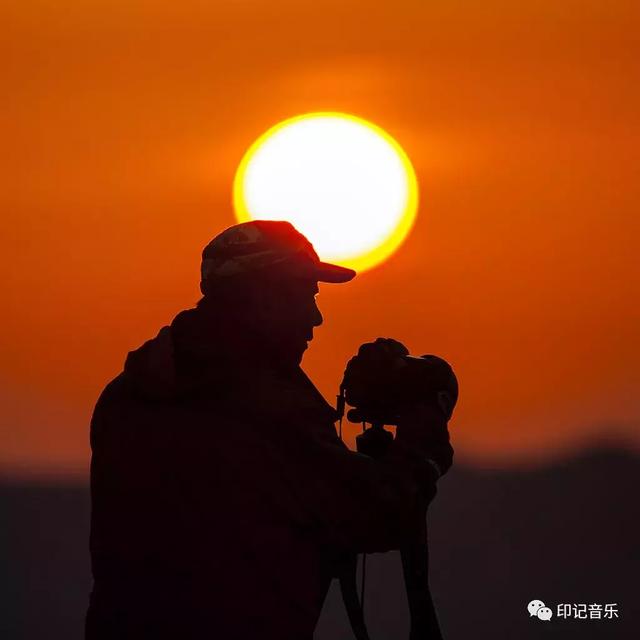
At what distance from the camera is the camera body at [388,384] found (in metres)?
8.28

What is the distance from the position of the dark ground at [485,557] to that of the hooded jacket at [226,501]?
51.5m

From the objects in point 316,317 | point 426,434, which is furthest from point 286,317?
point 426,434

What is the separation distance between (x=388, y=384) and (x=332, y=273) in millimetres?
504

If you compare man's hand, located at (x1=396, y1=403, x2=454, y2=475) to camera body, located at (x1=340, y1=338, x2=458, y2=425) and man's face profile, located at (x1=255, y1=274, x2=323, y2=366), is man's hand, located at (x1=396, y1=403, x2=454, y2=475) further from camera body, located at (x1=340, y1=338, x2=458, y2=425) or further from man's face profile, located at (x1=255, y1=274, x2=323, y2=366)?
man's face profile, located at (x1=255, y1=274, x2=323, y2=366)

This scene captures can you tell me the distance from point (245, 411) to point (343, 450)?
1.32 ft

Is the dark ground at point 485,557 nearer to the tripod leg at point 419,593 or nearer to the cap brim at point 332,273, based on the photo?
the tripod leg at point 419,593

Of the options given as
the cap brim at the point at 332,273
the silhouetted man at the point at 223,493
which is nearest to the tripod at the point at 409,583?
the silhouetted man at the point at 223,493

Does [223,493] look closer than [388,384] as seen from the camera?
Yes

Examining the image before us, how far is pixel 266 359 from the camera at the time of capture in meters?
8.03

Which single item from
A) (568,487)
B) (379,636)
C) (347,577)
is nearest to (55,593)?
(379,636)

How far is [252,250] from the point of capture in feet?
26.2

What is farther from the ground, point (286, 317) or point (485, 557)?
point (286, 317)

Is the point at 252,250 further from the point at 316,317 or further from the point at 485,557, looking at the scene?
the point at 485,557

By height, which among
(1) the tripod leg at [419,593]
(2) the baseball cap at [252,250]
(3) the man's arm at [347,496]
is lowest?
(1) the tripod leg at [419,593]
